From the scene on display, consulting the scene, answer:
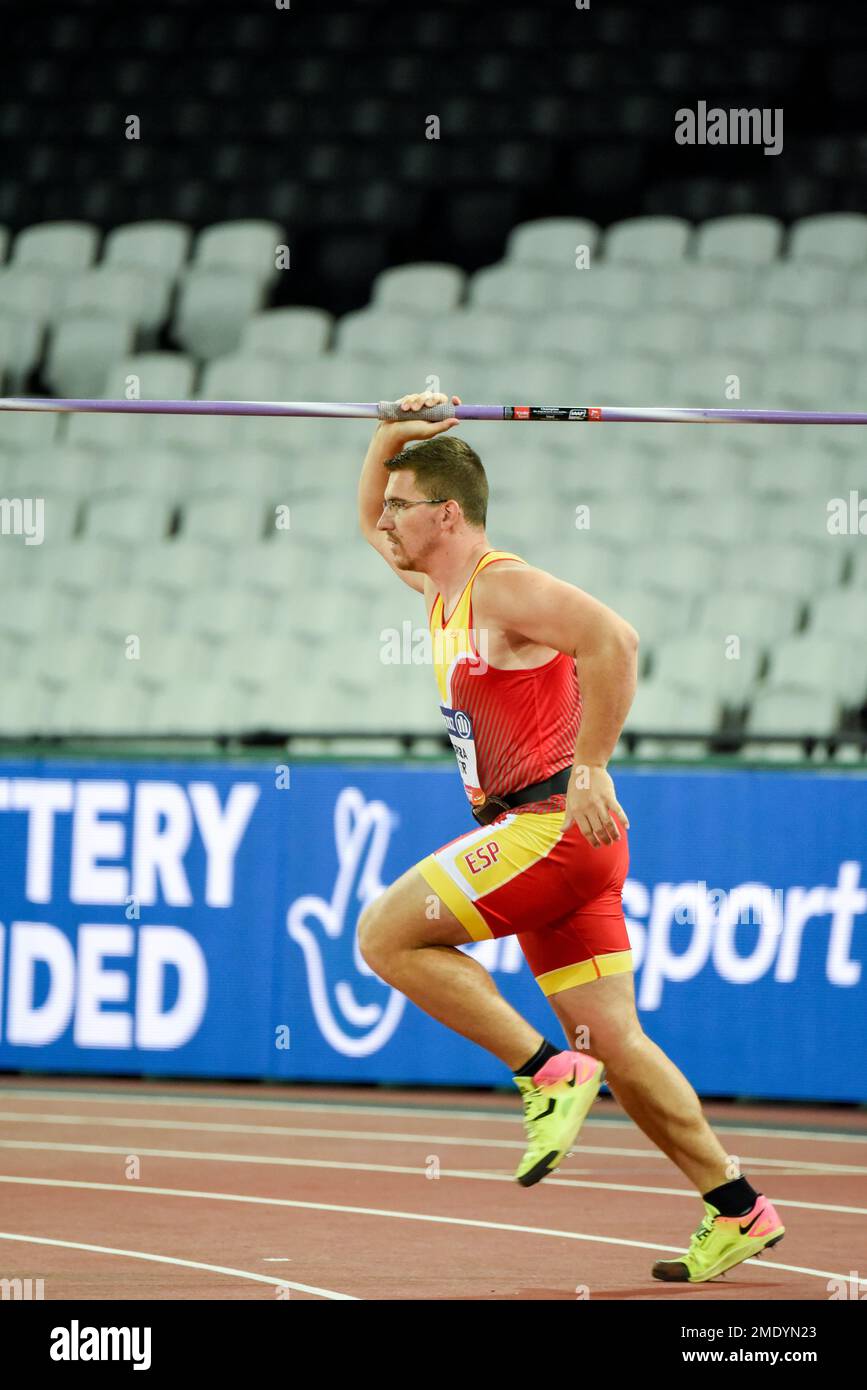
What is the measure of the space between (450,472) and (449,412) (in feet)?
1.38

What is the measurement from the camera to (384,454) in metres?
6.80

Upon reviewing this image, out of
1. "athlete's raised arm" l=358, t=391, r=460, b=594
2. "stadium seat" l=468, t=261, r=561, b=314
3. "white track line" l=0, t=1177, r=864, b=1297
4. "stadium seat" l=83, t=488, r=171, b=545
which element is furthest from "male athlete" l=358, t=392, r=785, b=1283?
"stadium seat" l=468, t=261, r=561, b=314

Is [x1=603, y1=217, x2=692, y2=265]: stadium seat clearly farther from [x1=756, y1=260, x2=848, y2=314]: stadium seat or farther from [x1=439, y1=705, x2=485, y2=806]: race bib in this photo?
[x1=439, y1=705, x2=485, y2=806]: race bib

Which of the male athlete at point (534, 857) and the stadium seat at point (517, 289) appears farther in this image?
the stadium seat at point (517, 289)

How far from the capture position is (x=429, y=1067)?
494 inches

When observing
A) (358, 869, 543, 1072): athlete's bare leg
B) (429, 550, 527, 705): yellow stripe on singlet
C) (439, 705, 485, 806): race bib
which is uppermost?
(429, 550, 527, 705): yellow stripe on singlet

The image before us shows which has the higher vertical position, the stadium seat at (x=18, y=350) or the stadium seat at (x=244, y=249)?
the stadium seat at (x=244, y=249)

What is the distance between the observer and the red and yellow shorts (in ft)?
20.0

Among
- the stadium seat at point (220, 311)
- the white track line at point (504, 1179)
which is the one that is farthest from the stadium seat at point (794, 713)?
the stadium seat at point (220, 311)

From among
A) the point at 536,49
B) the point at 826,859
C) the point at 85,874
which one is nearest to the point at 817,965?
the point at 826,859

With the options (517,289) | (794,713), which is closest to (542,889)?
(794,713)

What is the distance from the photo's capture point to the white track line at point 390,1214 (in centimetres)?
737

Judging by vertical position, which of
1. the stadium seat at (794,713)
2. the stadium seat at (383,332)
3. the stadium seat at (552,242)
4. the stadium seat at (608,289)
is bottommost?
the stadium seat at (794,713)

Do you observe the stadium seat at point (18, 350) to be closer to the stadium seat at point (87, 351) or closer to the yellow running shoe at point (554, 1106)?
the stadium seat at point (87, 351)
